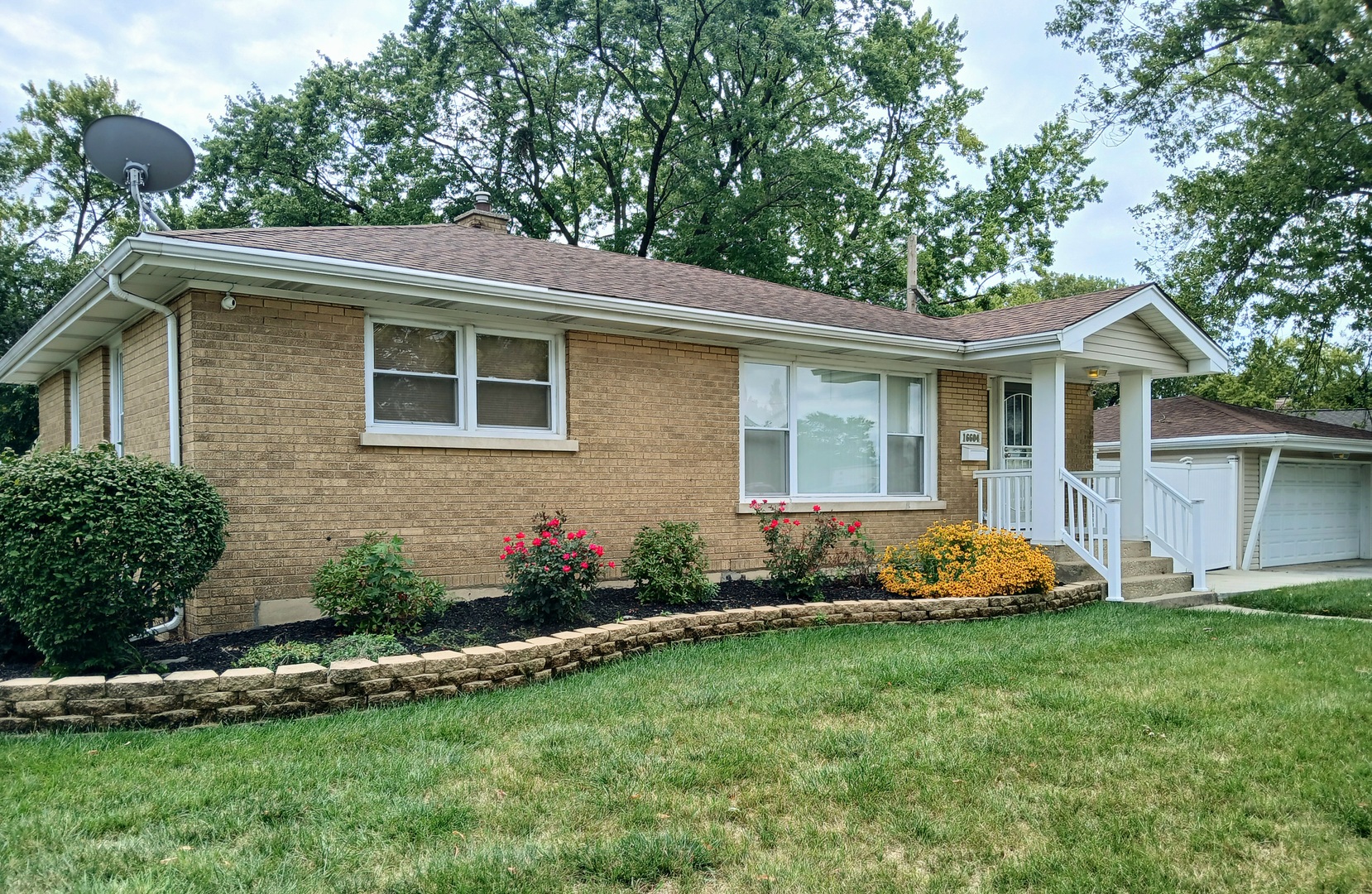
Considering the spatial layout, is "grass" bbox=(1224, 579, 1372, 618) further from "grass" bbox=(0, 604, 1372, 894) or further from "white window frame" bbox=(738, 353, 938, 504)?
"grass" bbox=(0, 604, 1372, 894)

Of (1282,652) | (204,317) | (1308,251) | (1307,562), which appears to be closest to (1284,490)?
(1307,562)

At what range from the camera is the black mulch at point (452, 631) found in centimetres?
606

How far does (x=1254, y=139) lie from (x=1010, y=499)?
1368 centimetres

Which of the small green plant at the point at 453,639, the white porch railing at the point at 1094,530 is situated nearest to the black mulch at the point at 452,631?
the small green plant at the point at 453,639

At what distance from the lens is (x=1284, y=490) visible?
16.7 metres

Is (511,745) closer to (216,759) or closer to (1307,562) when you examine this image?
(216,759)

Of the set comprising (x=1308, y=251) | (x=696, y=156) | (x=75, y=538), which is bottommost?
(x=75, y=538)

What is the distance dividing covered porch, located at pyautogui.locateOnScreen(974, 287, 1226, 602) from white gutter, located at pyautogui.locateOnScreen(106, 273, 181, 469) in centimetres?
935

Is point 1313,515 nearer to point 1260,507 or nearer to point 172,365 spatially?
point 1260,507

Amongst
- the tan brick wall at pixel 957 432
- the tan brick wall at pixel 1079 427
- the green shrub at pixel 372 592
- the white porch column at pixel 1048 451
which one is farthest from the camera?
the tan brick wall at pixel 1079 427

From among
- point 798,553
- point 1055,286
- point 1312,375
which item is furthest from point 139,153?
point 1055,286

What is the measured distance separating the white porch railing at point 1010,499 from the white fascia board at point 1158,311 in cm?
188

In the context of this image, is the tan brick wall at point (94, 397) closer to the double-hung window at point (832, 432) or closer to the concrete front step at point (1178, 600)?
the double-hung window at point (832, 432)

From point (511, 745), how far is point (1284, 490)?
1741cm
